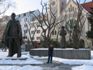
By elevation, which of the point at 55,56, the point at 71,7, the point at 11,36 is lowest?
the point at 55,56

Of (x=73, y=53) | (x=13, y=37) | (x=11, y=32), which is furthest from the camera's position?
(x=73, y=53)

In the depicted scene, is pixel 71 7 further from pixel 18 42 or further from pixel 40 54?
pixel 18 42

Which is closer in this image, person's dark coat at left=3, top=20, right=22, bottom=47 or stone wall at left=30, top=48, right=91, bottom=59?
person's dark coat at left=3, top=20, right=22, bottom=47

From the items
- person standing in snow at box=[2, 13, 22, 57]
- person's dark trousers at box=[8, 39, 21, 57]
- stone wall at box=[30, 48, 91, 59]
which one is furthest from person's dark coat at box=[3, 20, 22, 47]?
stone wall at box=[30, 48, 91, 59]

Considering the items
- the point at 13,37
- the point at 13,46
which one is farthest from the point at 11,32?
the point at 13,46

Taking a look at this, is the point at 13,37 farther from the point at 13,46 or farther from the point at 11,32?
the point at 13,46

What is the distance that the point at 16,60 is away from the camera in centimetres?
1711

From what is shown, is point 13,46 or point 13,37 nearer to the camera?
point 13,37

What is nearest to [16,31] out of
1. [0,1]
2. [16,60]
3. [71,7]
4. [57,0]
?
[16,60]

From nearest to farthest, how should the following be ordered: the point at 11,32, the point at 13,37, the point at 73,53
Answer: the point at 13,37 → the point at 11,32 → the point at 73,53

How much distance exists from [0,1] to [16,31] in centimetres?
2793

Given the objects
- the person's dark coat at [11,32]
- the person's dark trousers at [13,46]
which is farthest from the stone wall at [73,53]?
the person's dark coat at [11,32]

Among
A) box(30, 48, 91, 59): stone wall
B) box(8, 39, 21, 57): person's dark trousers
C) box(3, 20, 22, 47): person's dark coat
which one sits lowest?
box(30, 48, 91, 59): stone wall

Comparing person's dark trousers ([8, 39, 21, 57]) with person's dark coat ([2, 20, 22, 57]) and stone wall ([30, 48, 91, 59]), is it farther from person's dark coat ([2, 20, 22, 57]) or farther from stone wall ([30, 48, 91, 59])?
stone wall ([30, 48, 91, 59])
